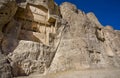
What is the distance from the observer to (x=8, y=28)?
37.5ft

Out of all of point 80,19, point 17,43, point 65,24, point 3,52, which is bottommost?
point 3,52

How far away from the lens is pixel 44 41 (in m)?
13.7

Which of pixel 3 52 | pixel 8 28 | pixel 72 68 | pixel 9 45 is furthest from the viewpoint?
pixel 72 68

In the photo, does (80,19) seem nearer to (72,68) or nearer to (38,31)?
(38,31)

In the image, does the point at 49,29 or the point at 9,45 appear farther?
the point at 49,29

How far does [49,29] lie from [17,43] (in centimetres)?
453

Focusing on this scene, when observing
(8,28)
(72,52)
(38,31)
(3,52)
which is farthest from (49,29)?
(3,52)

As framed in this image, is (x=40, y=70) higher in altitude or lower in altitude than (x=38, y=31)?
lower

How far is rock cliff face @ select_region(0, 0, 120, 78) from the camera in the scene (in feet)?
34.7

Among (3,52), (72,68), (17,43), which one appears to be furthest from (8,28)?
(72,68)

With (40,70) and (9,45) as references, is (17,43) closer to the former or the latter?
(9,45)

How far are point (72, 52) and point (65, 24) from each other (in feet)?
11.9

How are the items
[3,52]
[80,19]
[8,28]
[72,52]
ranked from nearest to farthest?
1. [3,52]
2. [8,28]
3. [72,52]
4. [80,19]

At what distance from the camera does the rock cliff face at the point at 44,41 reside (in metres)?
10.6
